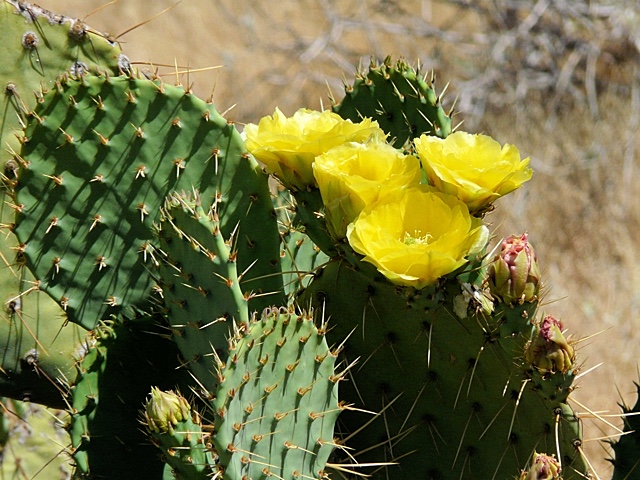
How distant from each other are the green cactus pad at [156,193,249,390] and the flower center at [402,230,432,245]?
244mm

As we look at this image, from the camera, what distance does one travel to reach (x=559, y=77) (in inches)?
190

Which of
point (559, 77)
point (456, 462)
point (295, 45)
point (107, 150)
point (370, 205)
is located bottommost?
point (559, 77)

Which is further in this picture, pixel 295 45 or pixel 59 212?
pixel 295 45

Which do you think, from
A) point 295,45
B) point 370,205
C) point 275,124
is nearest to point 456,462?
point 370,205

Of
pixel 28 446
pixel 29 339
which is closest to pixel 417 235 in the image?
pixel 29 339

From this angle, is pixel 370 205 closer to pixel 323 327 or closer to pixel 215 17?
pixel 323 327

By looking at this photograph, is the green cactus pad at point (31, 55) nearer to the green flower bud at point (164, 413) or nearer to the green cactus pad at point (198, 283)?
the green cactus pad at point (198, 283)

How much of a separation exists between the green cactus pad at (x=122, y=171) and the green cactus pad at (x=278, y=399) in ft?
0.88

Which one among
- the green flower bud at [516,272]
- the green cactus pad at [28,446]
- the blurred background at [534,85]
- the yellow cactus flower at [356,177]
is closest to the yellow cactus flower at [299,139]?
the yellow cactus flower at [356,177]

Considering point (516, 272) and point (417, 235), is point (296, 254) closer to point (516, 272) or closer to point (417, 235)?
point (417, 235)

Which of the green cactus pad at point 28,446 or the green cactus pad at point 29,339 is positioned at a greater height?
the green cactus pad at point 29,339

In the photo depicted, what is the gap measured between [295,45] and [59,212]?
4.18 meters

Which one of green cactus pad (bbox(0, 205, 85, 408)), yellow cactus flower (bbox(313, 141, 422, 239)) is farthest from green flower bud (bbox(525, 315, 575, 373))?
green cactus pad (bbox(0, 205, 85, 408))

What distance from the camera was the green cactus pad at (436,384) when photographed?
49.9 inches
